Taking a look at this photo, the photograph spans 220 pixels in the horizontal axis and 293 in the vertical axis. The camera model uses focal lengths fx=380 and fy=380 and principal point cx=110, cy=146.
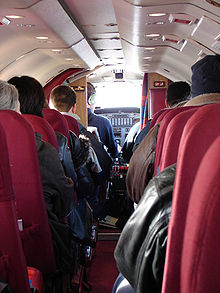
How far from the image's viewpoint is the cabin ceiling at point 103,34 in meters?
4.28

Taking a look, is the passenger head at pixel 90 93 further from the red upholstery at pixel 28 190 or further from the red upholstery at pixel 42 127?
the red upholstery at pixel 28 190

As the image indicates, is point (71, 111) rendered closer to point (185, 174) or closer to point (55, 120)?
point (55, 120)

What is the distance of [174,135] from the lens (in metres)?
1.63

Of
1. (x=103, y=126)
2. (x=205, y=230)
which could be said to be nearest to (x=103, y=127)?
(x=103, y=126)

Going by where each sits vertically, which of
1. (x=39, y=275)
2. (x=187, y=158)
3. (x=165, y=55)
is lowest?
(x=39, y=275)

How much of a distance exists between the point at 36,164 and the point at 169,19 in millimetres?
3580

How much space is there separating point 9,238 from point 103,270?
3.17 meters

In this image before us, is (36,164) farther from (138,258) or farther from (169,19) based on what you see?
(169,19)

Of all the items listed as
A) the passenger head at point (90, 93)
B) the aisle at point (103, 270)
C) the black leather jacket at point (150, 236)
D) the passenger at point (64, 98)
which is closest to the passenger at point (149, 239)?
the black leather jacket at point (150, 236)

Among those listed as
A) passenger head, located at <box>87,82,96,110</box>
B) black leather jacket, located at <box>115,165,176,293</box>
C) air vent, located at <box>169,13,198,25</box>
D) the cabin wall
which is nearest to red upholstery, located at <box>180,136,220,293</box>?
black leather jacket, located at <box>115,165,176,293</box>

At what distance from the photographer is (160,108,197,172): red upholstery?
161 cm

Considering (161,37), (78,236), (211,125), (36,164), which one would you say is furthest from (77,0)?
(211,125)

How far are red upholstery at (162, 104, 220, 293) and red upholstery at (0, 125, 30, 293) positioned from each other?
651 mm

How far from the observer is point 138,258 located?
1.28 meters
